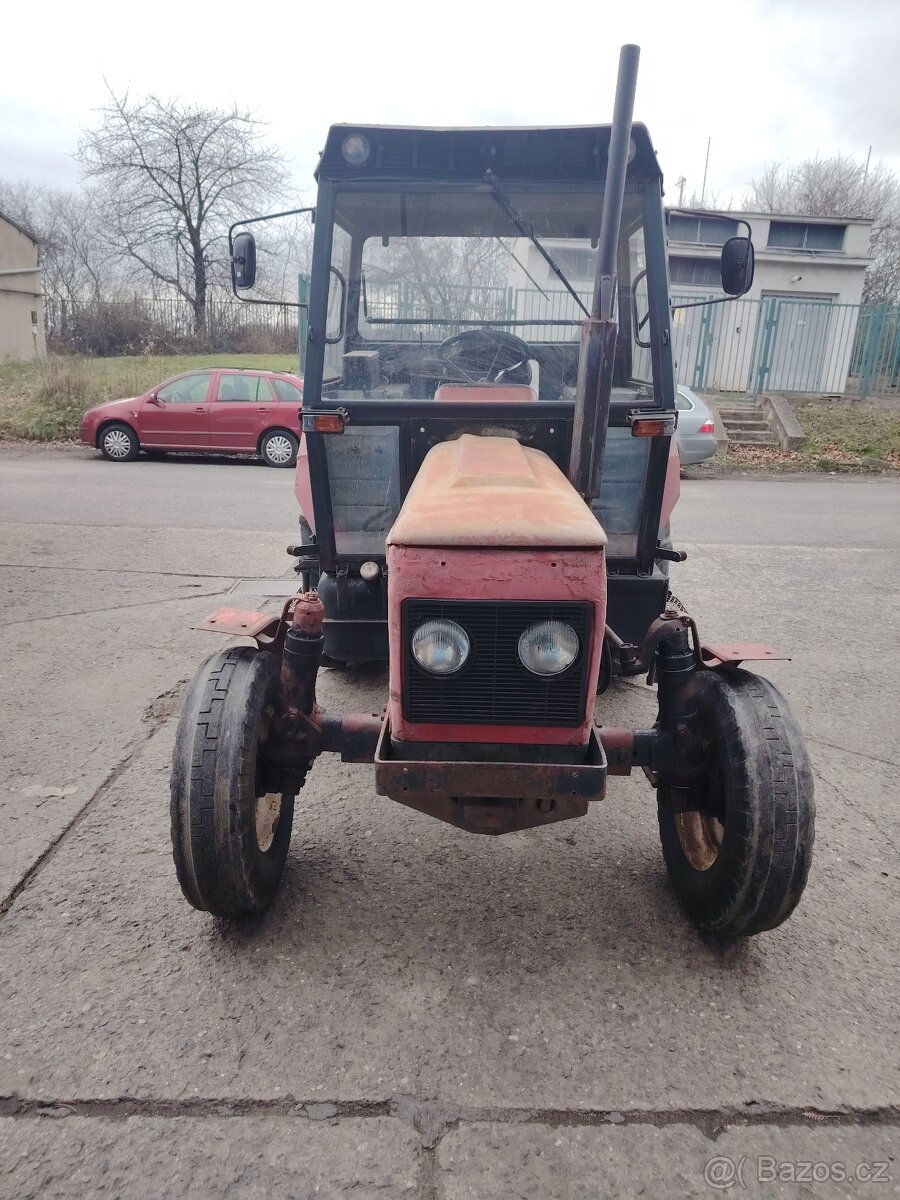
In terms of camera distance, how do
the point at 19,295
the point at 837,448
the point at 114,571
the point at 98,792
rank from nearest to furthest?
the point at 98,792 → the point at 114,571 → the point at 837,448 → the point at 19,295

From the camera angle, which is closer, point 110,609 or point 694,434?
point 110,609

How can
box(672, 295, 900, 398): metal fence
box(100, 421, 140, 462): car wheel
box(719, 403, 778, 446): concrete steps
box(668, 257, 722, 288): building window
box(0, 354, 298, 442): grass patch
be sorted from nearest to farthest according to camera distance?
A: box(100, 421, 140, 462): car wheel → box(0, 354, 298, 442): grass patch → box(719, 403, 778, 446): concrete steps → box(672, 295, 900, 398): metal fence → box(668, 257, 722, 288): building window

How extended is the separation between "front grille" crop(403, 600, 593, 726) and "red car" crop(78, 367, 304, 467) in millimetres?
11936

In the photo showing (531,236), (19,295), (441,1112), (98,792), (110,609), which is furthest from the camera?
(19,295)

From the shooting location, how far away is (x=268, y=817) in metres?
3.03

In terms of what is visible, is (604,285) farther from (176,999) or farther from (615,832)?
(176,999)

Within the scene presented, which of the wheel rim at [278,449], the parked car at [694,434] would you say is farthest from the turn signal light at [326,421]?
the parked car at [694,434]

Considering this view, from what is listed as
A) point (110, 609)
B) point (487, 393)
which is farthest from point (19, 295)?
point (487, 393)

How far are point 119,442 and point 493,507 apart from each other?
13235 millimetres

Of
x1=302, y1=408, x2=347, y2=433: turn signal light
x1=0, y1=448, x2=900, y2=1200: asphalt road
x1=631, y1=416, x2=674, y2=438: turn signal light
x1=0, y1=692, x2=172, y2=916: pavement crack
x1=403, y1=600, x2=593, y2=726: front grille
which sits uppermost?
x1=631, y1=416, x2=674, y2=438: turn signal light

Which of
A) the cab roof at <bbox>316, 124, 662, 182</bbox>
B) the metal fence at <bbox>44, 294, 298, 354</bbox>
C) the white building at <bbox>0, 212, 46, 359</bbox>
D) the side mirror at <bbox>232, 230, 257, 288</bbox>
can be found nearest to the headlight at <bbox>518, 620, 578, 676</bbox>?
the cab roof at <bbox>316, 124, 662, 182</bbox>

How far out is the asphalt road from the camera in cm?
199

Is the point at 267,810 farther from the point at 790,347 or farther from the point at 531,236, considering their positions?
the point at 790,347

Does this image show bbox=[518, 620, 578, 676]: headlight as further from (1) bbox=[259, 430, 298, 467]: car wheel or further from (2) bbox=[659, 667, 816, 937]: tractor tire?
(1) bbox=[259, 430, 298, 467]: car wheel
